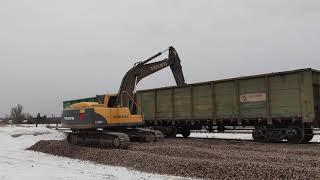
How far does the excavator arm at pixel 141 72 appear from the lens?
60.1 feet

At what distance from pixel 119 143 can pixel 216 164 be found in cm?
601

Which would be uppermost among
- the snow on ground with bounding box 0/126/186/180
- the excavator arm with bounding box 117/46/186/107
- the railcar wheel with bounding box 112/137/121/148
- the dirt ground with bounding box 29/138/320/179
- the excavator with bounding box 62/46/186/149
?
the excavator arm with bounding box 117/46/186/107

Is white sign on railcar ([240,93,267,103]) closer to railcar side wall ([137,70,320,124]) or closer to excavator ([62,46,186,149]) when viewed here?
railcar side wall ([137,70,320,124])

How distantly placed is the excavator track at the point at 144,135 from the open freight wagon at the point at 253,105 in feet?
4.42

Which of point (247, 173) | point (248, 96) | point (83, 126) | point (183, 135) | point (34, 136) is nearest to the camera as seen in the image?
point (247, 173)

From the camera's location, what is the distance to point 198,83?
20859 mm

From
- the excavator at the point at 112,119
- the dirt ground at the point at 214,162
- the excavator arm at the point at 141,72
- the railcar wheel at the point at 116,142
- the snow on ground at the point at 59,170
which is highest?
the excavator arm at the point at 141,72

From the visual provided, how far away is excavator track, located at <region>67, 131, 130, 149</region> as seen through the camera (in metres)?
15.6

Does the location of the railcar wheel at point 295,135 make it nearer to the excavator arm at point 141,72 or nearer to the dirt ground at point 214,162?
→ the dirt ground at point 214,162

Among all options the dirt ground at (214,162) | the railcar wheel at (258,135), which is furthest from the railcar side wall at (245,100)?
the dirt ground at (214,162)

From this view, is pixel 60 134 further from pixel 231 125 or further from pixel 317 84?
pixel 317 84

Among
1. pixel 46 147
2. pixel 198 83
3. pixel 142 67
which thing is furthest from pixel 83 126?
pixel 198 83

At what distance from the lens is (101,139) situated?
16.6 meters

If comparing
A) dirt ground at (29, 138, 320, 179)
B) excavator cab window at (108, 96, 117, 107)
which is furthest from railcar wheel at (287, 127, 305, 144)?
excavator cab window at (108, 96, 117, 107)
